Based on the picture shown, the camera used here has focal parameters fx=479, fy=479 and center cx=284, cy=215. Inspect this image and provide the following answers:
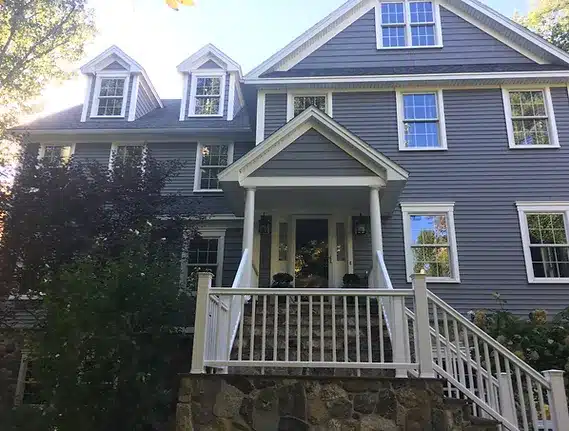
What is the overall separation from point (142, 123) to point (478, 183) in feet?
26.2

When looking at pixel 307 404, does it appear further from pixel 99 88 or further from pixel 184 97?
pixel 99 88

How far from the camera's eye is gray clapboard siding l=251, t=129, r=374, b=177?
26.2 feet

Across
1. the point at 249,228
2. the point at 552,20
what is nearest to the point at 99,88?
the point at 249,228

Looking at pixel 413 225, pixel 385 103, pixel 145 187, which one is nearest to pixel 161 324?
pixel 145 187

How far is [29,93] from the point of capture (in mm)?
15562

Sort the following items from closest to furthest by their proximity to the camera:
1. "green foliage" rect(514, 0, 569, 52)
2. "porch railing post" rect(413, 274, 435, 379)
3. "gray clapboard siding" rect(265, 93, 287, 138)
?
"porch railing post" rect(413, 274, 435, 379)
"gray clapboard siding" rect(265, 93, 287, 138)
"green foliage" rect(514, 0, 569, 52)

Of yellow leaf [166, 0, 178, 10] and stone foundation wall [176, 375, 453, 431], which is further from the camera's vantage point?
stone foundation wall [176, 375, 453, 431]

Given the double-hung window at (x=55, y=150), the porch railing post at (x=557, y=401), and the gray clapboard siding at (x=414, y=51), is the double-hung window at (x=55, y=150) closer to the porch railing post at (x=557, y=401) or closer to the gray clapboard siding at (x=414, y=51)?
the gray clapboard siding at (x=414, y=51)

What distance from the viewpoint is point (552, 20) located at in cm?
1917

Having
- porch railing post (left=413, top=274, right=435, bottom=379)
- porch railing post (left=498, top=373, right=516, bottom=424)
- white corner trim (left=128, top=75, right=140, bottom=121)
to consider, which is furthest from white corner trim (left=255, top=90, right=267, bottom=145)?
porch railing post (left=498, top=373, right=516, bottom=424)

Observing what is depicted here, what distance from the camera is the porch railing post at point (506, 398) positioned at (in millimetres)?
4992

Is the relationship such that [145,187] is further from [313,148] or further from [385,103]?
[385,103]

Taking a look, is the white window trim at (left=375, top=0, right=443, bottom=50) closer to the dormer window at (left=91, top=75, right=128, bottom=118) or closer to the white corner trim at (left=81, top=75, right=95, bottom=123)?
the dormer window at (left=91, top=75, right=128, bottom=118)

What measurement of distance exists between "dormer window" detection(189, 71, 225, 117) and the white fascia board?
2.15 m
